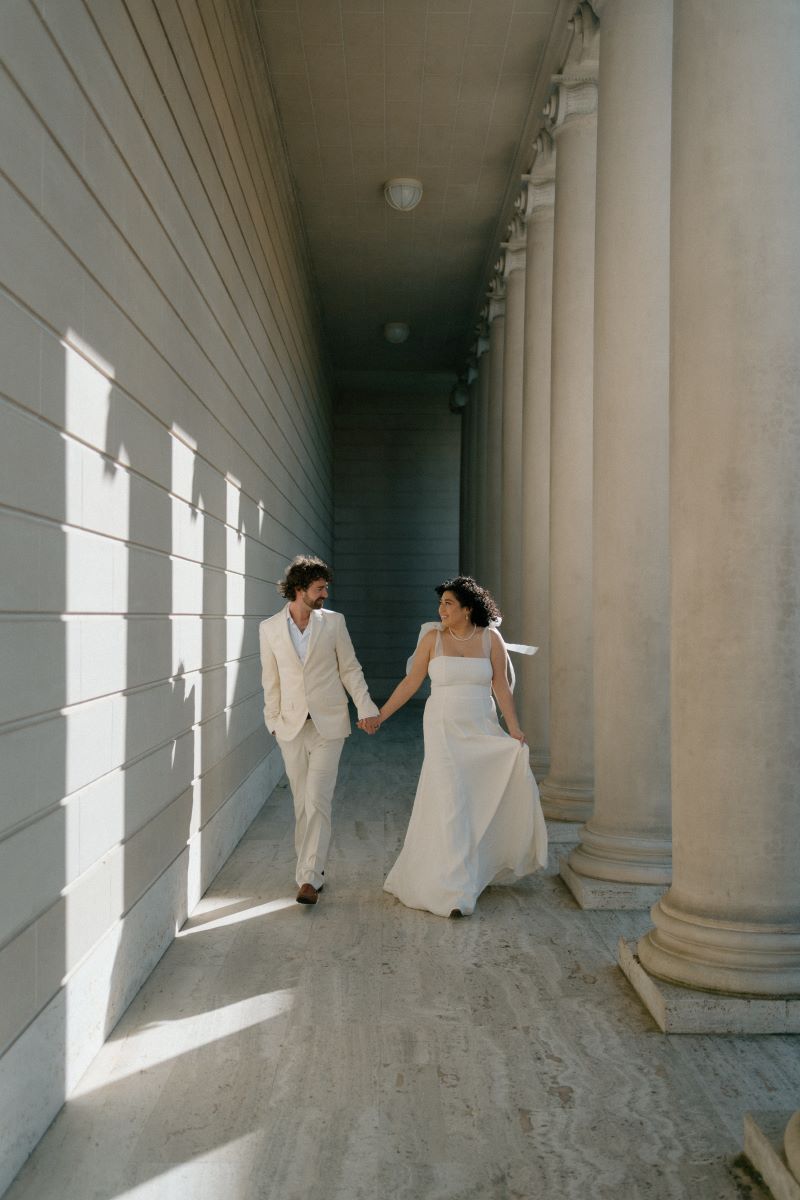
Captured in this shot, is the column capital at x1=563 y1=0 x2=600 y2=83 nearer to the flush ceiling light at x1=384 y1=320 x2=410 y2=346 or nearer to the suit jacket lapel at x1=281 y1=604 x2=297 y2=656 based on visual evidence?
the suit jacket lapel at x1=281 y1=604 x2=297 y2=656

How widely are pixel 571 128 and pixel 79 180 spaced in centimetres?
662

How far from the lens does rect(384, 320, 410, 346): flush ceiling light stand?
71.4 ft

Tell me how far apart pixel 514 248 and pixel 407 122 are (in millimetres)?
2840

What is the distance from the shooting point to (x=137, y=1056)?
15.9 feet

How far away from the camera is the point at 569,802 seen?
9.82 metres

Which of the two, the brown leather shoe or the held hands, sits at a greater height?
the held hands

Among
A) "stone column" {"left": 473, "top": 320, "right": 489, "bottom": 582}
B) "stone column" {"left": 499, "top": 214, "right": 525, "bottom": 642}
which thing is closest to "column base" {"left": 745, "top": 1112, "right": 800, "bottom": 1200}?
"stone column" {"left": 499, "top": 214, "right": 525, "bottom": 642}

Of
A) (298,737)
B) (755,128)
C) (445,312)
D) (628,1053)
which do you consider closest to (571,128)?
(755,128)

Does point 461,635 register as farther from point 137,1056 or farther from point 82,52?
point 82,52

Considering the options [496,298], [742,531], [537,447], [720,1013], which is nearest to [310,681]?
[742,531]

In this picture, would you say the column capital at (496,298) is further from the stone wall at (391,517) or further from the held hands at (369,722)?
the held hands at (369,722)

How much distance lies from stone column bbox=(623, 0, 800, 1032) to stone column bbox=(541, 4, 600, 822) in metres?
4.31

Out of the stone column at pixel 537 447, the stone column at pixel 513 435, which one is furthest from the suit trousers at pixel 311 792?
the stone column at pixel 513 435

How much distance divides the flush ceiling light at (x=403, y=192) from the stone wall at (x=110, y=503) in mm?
4768
